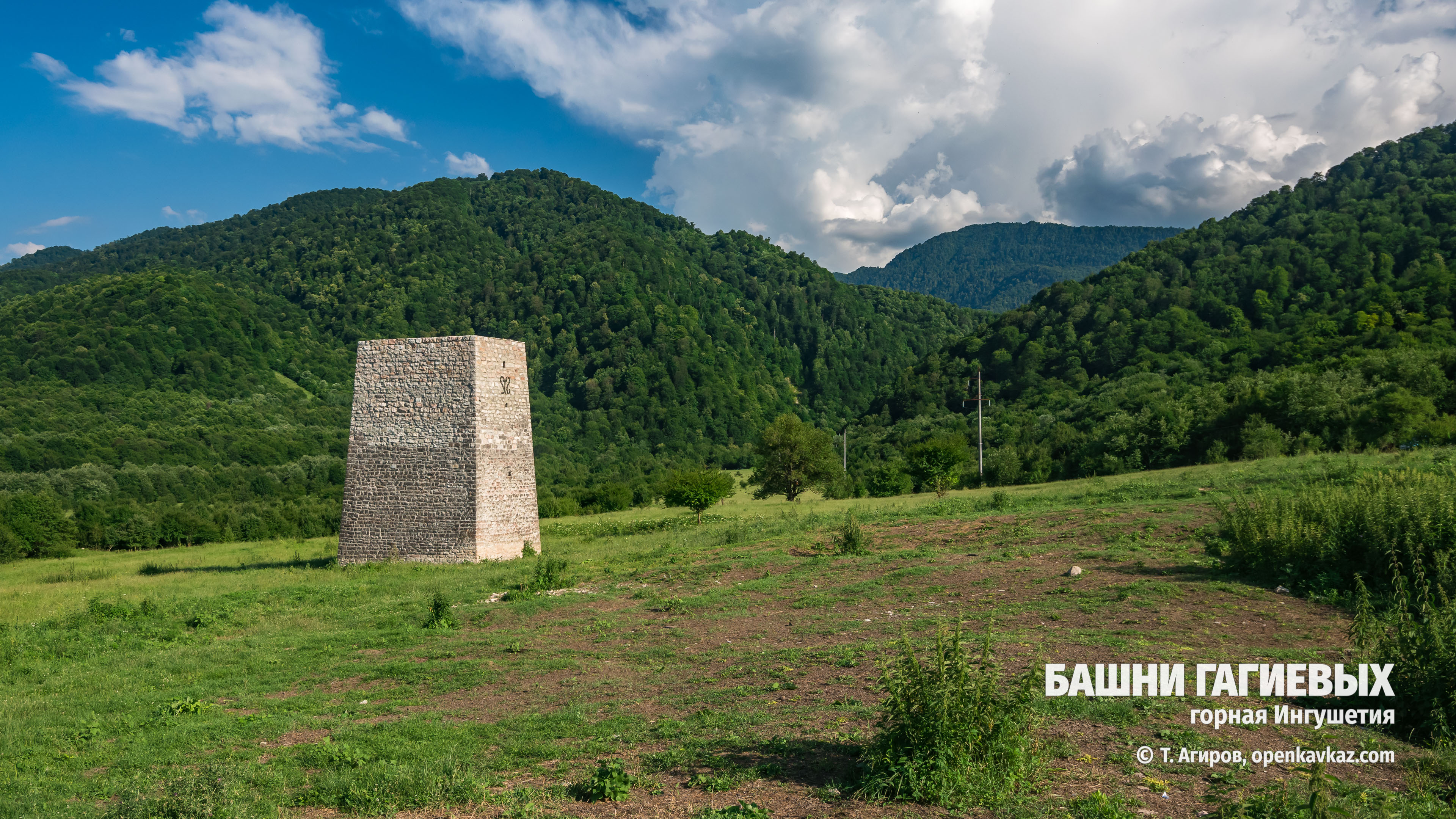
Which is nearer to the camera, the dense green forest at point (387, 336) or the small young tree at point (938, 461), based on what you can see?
the small young tree at point (938, 461)

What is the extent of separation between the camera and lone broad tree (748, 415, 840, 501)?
45781mm

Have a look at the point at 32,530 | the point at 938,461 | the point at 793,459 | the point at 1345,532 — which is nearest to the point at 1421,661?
the point at 1345,532

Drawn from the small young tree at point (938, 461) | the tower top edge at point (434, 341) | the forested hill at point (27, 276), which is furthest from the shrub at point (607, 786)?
the forested hill at point (27, 276)

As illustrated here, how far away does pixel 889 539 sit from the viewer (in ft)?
60.8

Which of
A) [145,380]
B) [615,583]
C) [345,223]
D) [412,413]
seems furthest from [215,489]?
[345,223]

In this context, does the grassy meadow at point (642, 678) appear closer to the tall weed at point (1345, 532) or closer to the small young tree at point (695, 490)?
the tall weed at point (1345, 532)

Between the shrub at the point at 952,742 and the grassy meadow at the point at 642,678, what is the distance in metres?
0.11

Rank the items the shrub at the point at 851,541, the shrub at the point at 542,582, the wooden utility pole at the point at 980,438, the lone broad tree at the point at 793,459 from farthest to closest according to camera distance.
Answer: the lone broad tree at the point at 793,459 → the wooden utility pole at the point at 980,438 → the shrub at the point at 851,541 → the shrub at the point at 542,582

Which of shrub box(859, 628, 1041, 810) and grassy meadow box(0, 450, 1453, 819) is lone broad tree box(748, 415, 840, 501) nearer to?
grassy meadow box(0, 450, 1453, 819)

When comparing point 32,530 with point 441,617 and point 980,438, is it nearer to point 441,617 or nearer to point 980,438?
point 441,617

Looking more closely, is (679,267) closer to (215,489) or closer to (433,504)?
(215,489)

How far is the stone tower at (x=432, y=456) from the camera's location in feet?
66.2

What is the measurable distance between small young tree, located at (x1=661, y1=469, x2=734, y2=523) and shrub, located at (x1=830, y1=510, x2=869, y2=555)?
1582 centimetres

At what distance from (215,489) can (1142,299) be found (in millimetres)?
80849
